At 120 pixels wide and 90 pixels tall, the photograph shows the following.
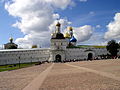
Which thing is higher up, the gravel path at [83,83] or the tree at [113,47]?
the tree at [113,47]

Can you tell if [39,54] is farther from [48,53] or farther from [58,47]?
[58,47]

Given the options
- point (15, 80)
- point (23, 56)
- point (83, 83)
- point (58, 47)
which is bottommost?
point (15, 80)

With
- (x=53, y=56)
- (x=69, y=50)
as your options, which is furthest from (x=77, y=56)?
(x=53, y=56)

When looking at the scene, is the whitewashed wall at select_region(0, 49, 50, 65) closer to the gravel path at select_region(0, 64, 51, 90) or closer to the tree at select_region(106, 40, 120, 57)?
the tree at select_region(106, 40, 120, 57)

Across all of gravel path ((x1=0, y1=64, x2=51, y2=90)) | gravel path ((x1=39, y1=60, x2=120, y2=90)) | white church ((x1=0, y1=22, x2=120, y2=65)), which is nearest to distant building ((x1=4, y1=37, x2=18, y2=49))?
white church ((x1=0, y1=22, x2=120, y2=65))

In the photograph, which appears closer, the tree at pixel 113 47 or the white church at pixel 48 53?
the white church at pixel 48 53

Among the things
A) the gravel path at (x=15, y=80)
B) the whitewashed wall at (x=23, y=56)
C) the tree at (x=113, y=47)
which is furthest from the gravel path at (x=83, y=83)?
the tree at (x=113, y=47)

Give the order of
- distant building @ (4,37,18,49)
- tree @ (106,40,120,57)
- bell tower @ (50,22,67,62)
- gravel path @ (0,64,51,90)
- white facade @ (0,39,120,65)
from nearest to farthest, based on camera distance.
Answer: gravel path @ (0,64,51,90) < white facade @ (0,39,120,65) < bell tower @ (50,22,67,62) < tree @ (106,40,120,57) < distant building @ (4,37,18,49)

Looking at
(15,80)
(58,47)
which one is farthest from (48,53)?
(15,80)

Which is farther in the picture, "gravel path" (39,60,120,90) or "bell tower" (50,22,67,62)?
"bell tower" (50,22,67,62)

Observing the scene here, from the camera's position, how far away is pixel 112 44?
92.9 metres

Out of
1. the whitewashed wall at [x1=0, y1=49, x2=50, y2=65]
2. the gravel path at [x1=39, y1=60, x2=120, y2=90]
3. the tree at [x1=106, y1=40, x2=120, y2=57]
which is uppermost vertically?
the tree at [x1=106, y1=40, x2=120, y2=57]

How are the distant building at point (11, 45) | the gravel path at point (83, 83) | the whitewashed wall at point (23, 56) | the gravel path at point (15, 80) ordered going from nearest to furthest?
the gravel path at point (83, 83), the gravel path at point (15, 80), the whitewashed wall at point (23, 56), the distant building at point (11, 45)

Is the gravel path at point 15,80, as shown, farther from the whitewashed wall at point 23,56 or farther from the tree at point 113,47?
the tree at point 113,47
